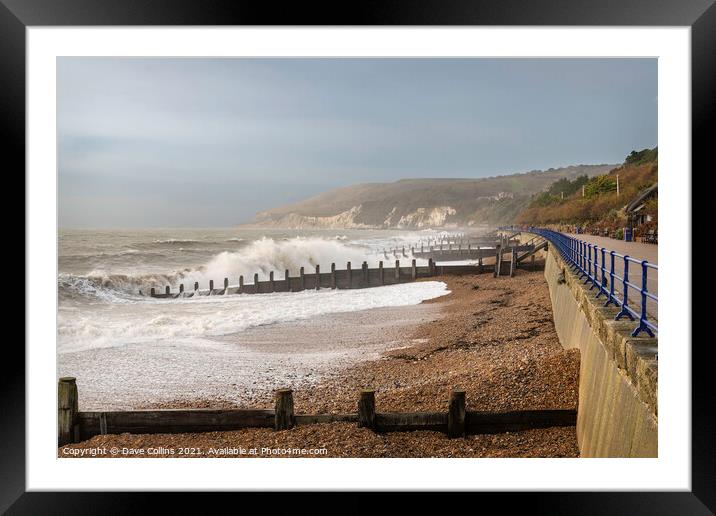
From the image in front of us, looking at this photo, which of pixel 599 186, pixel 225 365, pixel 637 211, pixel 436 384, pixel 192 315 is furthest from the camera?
pixel 599 186

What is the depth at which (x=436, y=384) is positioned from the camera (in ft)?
18.7

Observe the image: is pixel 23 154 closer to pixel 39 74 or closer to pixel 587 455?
pixel 39 74

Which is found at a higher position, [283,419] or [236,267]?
[236,267]

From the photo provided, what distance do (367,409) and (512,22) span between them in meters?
3.08

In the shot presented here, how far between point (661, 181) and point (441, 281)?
10194 millimetres

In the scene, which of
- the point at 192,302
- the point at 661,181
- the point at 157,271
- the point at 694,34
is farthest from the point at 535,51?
the point at 157,271

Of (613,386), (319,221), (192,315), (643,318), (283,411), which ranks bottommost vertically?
(283,411)

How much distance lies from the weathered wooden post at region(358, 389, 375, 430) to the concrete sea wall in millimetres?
1597

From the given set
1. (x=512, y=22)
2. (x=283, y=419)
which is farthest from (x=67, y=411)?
(x=512, y=22)

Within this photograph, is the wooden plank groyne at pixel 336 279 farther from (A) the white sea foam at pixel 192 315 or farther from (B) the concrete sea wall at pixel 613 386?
(B) the concrete sea wall at pixel 613 386

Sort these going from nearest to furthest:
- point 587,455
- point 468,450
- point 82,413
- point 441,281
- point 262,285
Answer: point 587,455 → point 468,450 → point 82,413 → point 262,285 → point 441,281

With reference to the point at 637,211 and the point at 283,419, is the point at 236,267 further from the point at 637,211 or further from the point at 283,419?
the point at 283,419

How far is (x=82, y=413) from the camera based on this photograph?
4.84 metres

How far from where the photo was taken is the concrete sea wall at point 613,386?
2.82m
